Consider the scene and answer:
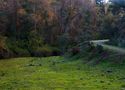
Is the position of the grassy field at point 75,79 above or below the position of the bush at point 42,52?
above

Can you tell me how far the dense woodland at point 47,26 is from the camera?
2481 inches

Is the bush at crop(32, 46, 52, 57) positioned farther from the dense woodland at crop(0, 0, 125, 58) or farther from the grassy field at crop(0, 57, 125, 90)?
the grassy field at crop(0, 57, 125, 90)

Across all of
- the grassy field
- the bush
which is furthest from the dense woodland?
the grassy field

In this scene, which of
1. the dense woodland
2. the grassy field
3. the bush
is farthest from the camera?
the bush

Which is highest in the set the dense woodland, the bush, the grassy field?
the grassy field

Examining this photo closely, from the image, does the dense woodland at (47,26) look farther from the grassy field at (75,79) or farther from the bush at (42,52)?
the grassy field at (75,79)

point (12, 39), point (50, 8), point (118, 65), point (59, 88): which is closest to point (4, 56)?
point (12, 39)

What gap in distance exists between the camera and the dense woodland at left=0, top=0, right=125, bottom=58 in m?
63.0

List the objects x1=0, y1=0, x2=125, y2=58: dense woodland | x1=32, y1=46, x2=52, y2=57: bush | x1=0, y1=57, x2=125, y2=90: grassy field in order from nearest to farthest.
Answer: x1=0, y1=57, x2=125, y2=90: grassy field
x1=0, y1=0, x2=125, y2=58: dense woodland
x1=32, y1=46, x2=52, y2=57: bush

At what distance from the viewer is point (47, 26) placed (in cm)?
7275

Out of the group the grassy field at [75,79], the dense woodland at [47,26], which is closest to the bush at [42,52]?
the dense woodland at [47,26]

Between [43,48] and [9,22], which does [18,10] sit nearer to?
[9,22]

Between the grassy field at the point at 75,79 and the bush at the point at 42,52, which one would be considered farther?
the bush at the point at 42,52

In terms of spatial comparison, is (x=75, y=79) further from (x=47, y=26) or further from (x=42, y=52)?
(x=47, y=26)
